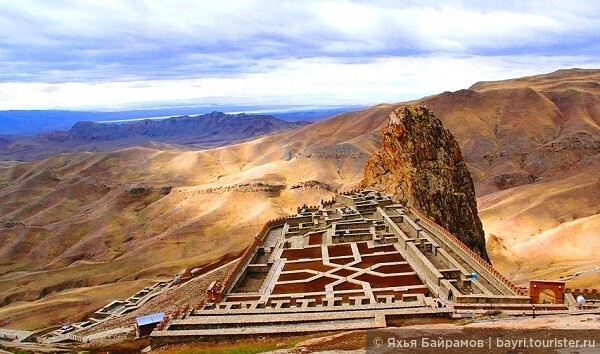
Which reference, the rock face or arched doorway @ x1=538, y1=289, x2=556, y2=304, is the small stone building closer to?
arched doorway @ x1=538, y1=289, x2=556, y2=304

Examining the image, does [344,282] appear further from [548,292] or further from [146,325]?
[146,325]

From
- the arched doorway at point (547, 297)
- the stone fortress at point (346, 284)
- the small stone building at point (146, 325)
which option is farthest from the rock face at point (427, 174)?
the small stone building at point (146, 325)

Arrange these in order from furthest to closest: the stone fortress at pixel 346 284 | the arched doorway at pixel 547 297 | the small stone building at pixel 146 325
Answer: the small stone building at pixel 146 325, the arched doorway at pixel 547 297, the stone fortress at pixel 346 284

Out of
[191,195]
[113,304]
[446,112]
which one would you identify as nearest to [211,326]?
[113,304]

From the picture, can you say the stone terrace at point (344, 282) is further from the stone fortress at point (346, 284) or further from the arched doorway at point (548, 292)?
the arched doorway at point (548, 292)

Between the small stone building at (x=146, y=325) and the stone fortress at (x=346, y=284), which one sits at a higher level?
the stone fortress at (x=346, y=284)

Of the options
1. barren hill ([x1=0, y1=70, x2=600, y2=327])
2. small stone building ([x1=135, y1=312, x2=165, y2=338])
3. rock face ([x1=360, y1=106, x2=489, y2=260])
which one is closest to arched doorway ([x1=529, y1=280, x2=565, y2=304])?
barren hill ([x1=0, y1=70, x2=600, y2=327])

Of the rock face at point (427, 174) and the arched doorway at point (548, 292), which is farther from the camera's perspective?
the rock face at point (427, 174)
